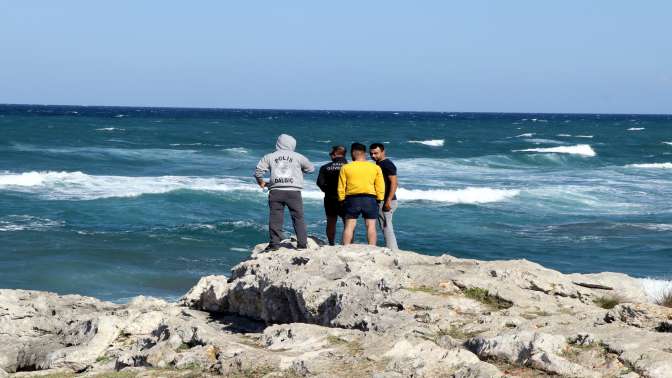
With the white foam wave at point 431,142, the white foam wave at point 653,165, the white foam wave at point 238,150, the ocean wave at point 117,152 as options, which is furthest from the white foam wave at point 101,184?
the white foam wave at point 431,142

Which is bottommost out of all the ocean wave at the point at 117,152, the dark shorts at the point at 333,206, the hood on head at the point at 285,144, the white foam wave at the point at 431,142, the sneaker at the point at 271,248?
the white foam wave at the point at 431,142

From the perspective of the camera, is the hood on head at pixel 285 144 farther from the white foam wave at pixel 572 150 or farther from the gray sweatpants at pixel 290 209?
the white foam wave at pixel 572 150

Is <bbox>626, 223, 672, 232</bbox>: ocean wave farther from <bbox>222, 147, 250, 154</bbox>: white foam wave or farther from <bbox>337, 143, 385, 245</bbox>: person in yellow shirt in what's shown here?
<bbox>222, 147, 250, 154</bbox>: white foam wave

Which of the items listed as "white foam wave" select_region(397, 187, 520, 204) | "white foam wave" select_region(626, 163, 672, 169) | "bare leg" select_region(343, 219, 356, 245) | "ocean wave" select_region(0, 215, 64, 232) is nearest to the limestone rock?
"bare leg" select_region(343, 219, 356, 245)

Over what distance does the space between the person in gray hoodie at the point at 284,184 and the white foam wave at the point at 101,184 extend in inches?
647

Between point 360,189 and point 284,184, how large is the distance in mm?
855

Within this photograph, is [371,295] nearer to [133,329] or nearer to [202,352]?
[202,352]

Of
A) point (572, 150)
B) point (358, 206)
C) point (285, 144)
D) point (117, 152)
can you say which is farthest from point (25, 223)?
point (572, 150)

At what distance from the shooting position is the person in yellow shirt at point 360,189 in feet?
34.7

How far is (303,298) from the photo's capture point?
844 centimetres

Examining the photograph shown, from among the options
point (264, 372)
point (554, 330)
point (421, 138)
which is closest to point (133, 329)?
point (264, 372)

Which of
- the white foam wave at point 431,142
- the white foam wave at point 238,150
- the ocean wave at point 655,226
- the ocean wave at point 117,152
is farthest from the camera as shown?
the white foam wave at point 431,142

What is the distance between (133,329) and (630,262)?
11.7 meters

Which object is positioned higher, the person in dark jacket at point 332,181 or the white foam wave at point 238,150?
the person in dark jacket at point 332,181
